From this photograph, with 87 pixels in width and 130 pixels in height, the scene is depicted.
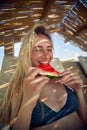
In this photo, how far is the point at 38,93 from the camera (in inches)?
33.3

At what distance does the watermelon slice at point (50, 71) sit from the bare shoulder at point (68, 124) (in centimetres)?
17

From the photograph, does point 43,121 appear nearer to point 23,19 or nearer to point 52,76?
point 52,76

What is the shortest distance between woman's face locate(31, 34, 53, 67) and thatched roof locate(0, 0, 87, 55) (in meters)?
0.09

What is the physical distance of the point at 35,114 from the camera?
35.0 inches

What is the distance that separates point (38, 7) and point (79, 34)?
0.25m

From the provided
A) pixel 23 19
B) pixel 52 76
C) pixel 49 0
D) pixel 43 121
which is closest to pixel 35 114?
pixel 43 121

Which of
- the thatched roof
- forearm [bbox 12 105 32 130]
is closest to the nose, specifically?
the thatched roof

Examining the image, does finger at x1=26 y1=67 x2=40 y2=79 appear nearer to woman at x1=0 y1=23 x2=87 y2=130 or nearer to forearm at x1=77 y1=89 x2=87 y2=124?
woman at x1=0 y1=23 x2=87 y2=130

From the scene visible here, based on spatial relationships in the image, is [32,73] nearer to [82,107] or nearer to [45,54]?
[45,54]

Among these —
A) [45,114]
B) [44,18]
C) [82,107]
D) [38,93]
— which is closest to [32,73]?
[38,93]

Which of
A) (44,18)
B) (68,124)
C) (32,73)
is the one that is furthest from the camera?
(44,18)

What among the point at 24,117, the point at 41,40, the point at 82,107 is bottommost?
the point at 82,107

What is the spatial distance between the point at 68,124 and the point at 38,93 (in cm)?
20

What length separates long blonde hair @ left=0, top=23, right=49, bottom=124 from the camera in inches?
36.9
